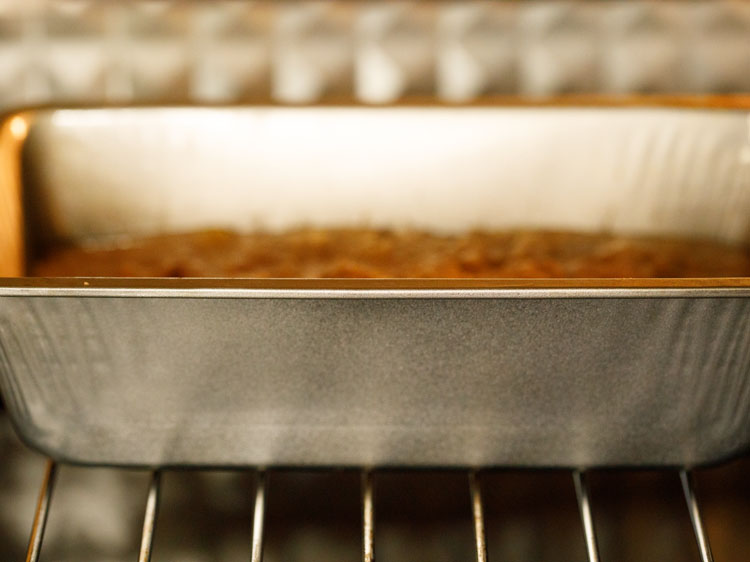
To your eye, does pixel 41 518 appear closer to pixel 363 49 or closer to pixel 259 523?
pixel 259 523

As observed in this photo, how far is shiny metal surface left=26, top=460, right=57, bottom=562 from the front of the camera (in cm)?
63

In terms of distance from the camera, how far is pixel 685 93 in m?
1.11

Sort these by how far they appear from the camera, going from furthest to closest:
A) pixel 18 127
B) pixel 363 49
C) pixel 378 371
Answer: pixel 363 49 → pixel 18 127 → pixel 378 371

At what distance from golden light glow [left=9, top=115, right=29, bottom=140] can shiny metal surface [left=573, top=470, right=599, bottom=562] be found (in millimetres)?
834

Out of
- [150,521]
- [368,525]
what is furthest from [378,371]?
[150,521]

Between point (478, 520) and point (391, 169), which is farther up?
point (391, 169)

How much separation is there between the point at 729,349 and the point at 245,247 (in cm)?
63

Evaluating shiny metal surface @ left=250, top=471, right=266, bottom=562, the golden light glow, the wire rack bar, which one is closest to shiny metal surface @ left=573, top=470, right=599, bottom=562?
the wire rack bar

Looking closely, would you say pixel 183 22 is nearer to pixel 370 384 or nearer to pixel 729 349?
pixel 370 384

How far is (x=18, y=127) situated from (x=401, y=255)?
1.82 ft

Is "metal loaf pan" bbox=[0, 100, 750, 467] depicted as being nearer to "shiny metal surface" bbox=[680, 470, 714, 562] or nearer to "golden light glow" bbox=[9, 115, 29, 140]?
"shiny metal surface" bbox=[680, 470, 714, 562]

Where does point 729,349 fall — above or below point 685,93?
below

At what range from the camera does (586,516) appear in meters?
0.66

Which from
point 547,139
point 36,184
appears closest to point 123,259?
point 36,184
